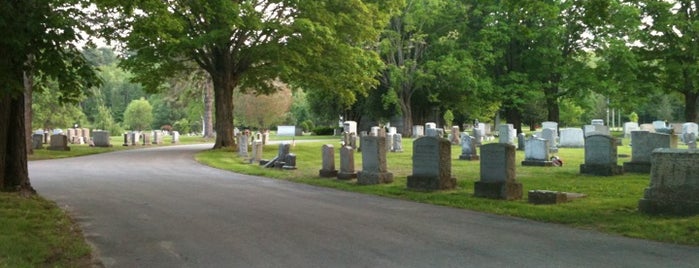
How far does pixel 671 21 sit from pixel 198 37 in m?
26.9

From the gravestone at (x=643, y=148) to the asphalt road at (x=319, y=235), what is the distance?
26.7 ft

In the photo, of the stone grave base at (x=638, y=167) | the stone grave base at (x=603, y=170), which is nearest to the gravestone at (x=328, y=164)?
the stone grave base at (x=603, y=170)

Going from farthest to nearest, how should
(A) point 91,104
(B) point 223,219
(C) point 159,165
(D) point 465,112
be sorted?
(A) point 91,104 → (D) point 465,112 → (C) point 159,165 → (B) point 223,219

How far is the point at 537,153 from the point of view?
19188mm

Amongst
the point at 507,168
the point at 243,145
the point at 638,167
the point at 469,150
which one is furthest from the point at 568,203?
the point at 243,145

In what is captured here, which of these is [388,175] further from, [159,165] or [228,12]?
Answer: [228,12]

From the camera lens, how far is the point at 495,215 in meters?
9.99

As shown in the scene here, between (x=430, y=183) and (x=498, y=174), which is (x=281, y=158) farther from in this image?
(x=498, y=174)

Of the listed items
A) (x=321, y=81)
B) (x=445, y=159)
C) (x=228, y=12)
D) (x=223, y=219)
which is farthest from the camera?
(x=321, y=81)

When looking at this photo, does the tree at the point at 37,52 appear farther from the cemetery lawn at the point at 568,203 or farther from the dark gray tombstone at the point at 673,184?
the dark gray tombstone at the point at 673,184

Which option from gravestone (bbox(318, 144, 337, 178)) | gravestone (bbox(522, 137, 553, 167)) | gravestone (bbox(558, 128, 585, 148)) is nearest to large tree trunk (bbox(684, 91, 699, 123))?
gravestone (bbox(558, 128, 585, 148))

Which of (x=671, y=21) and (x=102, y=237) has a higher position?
(x=671, y=21)

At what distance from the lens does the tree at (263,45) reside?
27.0 meters

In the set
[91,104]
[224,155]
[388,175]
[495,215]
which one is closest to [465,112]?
[224,155]
